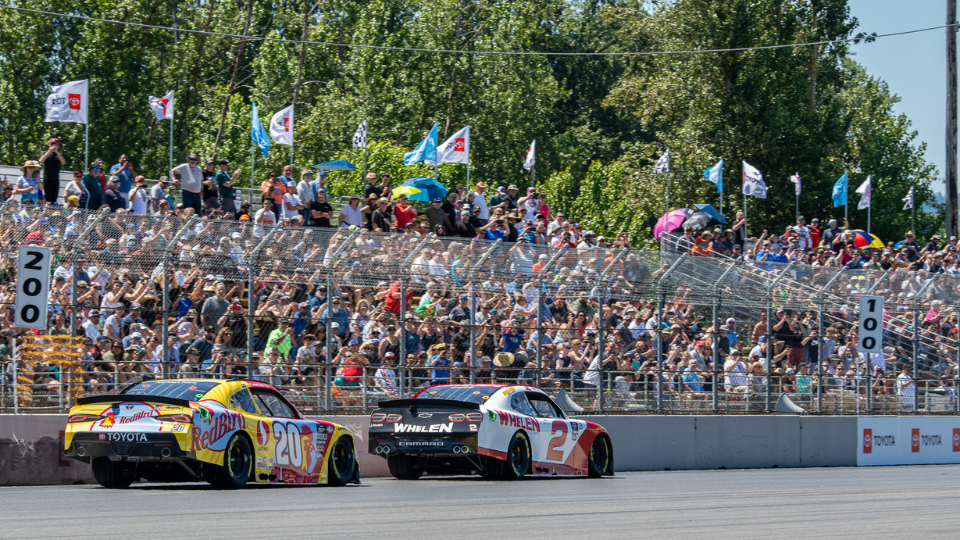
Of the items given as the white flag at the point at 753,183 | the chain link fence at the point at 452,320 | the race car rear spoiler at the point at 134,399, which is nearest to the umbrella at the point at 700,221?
the white flag at the point at 753,183

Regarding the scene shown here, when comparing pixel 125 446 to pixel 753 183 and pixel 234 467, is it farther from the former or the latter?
pixel 753 183

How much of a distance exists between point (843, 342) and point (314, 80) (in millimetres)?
40532

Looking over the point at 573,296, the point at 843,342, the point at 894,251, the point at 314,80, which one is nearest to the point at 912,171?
the point at 314,80

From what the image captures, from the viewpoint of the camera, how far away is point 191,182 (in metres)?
21.8

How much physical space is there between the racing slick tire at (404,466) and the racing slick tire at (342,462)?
930 mm

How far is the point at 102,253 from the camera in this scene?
14.6m

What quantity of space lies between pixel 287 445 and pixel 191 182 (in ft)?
30.5

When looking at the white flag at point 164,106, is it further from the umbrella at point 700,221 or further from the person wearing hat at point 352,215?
the umbrella at point 700,221

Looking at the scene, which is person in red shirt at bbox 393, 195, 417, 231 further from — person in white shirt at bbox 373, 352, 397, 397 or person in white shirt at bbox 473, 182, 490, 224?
person in white shirt at bbox 373, 352, 397, 397

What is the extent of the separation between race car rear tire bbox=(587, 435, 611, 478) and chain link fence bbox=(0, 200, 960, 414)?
1.87 m

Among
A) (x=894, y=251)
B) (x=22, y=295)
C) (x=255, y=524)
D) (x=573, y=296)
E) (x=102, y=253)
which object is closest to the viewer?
(x=255, y=524)

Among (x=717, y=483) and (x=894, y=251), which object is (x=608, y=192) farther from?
(x=717, y=483)

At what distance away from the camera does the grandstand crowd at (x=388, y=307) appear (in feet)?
48.2

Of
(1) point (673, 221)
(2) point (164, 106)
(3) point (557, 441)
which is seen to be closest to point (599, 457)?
(3) point (557, 441)
